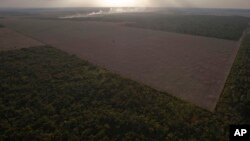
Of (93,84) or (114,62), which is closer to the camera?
(93,84)

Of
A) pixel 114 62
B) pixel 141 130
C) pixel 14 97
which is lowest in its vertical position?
pixel 141 130

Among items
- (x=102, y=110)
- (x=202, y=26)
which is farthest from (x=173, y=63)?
(x=202, y=26)

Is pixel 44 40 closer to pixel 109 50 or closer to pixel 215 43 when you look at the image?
pixel 109 50

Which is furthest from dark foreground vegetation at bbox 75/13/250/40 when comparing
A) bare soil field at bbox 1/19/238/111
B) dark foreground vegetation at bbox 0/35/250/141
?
dark foreground vegetation at bbox 0/35/250/141

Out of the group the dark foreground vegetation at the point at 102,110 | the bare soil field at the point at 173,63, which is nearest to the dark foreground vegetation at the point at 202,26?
the bare soil field at the point at 173,63

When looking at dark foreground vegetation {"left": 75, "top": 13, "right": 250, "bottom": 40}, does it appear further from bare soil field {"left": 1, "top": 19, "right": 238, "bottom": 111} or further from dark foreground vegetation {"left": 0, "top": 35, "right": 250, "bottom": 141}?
dark foreground vegetation {"left": 0, "top": 35, "right": 250, "bottom": 141}

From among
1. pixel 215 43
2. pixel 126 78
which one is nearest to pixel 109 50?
pixel 126 78

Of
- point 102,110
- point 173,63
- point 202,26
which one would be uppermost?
point 202,26

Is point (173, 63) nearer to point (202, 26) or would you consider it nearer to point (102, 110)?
point (102, 110)

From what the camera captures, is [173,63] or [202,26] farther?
[202,26]
